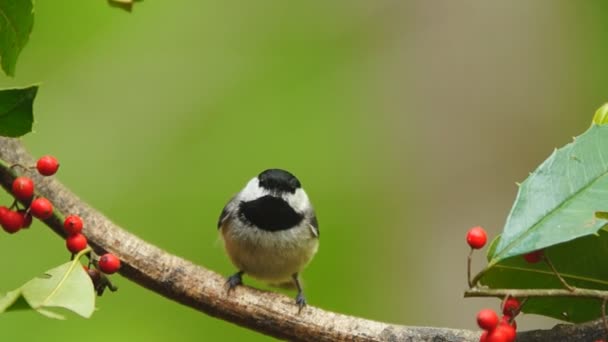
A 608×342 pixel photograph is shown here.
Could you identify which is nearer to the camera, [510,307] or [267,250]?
[510,307]

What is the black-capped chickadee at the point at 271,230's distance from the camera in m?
3.01

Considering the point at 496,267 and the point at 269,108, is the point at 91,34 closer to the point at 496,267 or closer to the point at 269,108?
the point at 269,108

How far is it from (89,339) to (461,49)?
2.64m

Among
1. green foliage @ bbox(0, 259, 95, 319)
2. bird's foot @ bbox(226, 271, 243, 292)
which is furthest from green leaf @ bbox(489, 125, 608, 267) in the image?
green foliage @ bbox(0, 259, 95, 319)

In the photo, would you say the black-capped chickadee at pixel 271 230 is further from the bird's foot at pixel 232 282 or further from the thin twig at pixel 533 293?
the thin twig at pixel 533 293

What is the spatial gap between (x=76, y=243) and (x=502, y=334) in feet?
3.07

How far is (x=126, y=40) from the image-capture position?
4.84 m

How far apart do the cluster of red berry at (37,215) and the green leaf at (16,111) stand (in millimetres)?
164

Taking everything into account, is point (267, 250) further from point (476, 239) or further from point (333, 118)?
point (333, 118)

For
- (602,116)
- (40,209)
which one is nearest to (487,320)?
(602,116)

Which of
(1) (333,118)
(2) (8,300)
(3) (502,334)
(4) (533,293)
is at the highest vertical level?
(1) (333,118)

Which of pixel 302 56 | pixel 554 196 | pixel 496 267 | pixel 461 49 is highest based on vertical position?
pixel 461 49

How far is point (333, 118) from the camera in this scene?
4969 millimetres

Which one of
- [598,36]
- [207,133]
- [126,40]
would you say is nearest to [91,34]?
[126,40]
